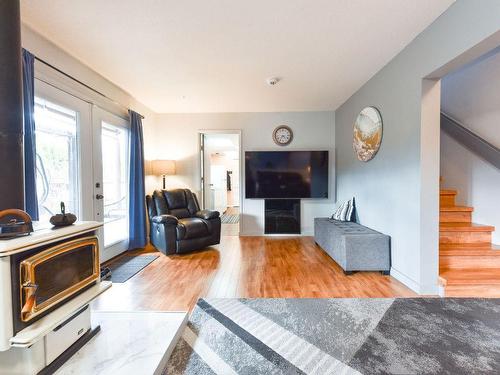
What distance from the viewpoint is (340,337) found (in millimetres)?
1623

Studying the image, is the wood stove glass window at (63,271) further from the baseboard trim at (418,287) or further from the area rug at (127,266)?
the baseboard trim at (418,287)

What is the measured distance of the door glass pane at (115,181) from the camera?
3.18m

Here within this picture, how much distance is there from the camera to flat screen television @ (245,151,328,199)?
14.4ft

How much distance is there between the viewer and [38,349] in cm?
117

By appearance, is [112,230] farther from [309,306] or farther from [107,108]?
[309,306]

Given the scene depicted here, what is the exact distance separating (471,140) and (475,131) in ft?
0.60

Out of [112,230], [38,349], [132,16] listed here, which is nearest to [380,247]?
[38,349]

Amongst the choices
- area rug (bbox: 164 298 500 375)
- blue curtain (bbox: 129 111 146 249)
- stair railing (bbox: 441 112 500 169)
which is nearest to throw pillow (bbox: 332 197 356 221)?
stair railing (bbox: 441 112 500 169)

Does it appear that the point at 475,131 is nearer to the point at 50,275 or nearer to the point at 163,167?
the point at 50,275

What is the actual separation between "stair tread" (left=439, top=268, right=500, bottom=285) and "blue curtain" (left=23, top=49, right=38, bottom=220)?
3.63m

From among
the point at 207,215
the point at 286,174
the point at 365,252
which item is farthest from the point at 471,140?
the point at 207,215

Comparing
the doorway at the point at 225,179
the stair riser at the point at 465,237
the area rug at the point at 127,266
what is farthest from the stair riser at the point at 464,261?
the doorway at the point at 225,179

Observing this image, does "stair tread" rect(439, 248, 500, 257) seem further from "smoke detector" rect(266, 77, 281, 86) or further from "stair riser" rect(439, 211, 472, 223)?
"smoke detector" rect(266, 77, 281, 86)

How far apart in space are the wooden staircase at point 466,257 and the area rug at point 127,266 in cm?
324
